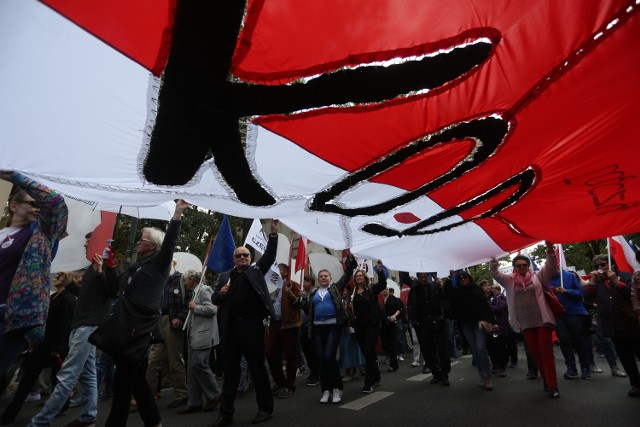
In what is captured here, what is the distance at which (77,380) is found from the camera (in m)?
4.01

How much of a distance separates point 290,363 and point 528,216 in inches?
167

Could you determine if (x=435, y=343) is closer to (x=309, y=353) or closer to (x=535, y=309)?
(x=535, y=309)

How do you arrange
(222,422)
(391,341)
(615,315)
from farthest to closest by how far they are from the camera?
1. (391,341)
2. (615,315)
3. (222,422)

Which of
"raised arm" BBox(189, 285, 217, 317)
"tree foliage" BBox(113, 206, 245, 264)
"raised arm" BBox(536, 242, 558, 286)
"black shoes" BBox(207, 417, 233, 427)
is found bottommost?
"black shoes" BBox(207, 417, 233, 427)

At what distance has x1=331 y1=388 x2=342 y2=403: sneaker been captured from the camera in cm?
543

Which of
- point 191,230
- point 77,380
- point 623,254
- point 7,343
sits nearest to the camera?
point 7,343

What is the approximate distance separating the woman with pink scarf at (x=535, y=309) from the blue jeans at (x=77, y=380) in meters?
5.38

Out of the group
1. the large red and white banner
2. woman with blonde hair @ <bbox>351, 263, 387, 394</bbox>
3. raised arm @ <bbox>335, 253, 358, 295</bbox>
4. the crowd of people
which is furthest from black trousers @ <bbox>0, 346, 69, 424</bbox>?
woman with blonde hair @ <bbox>351, 263, 387, 394</bbox>

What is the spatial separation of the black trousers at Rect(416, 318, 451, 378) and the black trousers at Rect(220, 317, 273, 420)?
3399 millimetres

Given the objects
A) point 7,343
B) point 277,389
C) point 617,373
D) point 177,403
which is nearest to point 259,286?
point 7,343

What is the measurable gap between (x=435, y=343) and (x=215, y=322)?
397cm

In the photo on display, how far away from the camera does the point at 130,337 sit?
3.03 metres

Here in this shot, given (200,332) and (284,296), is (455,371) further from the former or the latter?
(200,332)

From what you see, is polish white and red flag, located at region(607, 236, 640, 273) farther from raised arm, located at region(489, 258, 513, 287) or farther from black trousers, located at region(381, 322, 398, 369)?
black trousers, located at region(381, 322, 398, 369)
